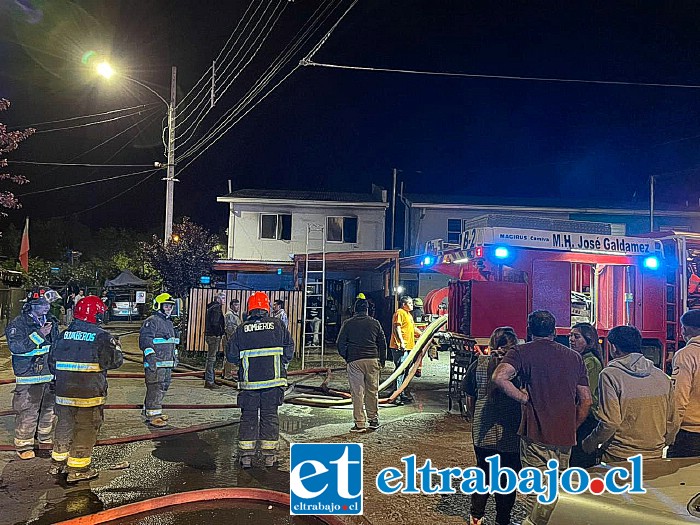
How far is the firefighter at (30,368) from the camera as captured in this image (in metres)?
6.66

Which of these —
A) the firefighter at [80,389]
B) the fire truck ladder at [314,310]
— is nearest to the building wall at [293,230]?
the fire truck ladder at [314,310]

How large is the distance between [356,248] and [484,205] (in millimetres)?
5903

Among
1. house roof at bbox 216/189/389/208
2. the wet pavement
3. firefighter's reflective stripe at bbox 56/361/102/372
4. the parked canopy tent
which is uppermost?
house roof at bbox 216/189/389/208

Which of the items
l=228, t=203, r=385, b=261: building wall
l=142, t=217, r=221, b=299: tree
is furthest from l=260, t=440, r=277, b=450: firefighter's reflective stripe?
l=228, t=203, r=385, b=261: building wall

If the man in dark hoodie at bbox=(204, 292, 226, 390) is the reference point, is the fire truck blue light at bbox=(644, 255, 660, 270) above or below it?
above

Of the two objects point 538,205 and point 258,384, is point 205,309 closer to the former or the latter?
point 258,384

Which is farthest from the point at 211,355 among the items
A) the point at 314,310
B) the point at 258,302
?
the point at 314,310

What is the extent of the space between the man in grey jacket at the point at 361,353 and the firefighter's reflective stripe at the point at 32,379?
3.43m

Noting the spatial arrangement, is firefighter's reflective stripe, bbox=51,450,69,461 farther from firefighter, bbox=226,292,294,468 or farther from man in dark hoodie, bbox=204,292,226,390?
man in dark hoodie, bbox=204,292,226,390

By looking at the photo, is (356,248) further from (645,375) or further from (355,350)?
(645,375)

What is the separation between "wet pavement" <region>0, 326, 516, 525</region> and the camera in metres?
5.09

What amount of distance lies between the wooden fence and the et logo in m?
9.14

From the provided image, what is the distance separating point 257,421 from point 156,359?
241 cm

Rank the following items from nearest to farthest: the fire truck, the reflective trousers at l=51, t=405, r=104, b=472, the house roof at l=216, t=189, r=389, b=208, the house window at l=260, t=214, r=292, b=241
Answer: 1. the reflective trousers at l=51, t=405, r=104, b=472
2. the fire truck
3. the house roof at l=216, t=189, r=389, b=208
4. the house window at l=260, t=214, r=292, b=241
